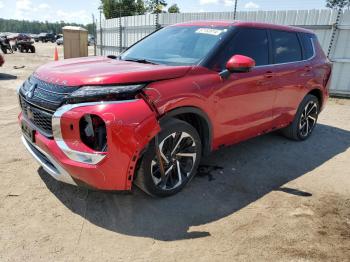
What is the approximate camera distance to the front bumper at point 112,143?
2676 mm

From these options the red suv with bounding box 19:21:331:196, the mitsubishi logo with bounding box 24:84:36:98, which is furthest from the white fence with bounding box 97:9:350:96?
the mitsubishi logo with bounding box 24:84:36:98

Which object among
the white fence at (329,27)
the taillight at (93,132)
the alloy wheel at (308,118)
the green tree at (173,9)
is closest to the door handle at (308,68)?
the alloy wheel at (308,118)

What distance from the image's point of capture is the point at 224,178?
13.1 feet

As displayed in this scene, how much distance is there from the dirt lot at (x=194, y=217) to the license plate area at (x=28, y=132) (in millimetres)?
597

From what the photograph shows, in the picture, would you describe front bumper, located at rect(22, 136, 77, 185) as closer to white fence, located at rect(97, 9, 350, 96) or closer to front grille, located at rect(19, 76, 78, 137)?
front grille, located at rect(19, 76, 78, 137)

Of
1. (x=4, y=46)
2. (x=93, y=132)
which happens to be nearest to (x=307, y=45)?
(x=93, y=132)

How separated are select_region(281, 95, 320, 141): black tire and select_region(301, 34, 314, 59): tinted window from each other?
68cm

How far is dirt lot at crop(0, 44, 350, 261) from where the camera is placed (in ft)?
8.73

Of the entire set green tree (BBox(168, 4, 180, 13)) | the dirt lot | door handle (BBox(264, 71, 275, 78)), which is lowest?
the dirt lot

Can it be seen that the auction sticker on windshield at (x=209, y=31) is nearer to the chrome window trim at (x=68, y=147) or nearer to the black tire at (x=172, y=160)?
the black tire at (x=172, y=160)

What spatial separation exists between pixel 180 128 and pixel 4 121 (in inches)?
162

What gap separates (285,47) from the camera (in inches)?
187

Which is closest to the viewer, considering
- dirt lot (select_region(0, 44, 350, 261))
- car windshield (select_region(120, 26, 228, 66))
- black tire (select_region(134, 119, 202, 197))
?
dirt lot (select_region(0, 44, 350, 261))

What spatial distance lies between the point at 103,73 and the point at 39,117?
77 centimetres
